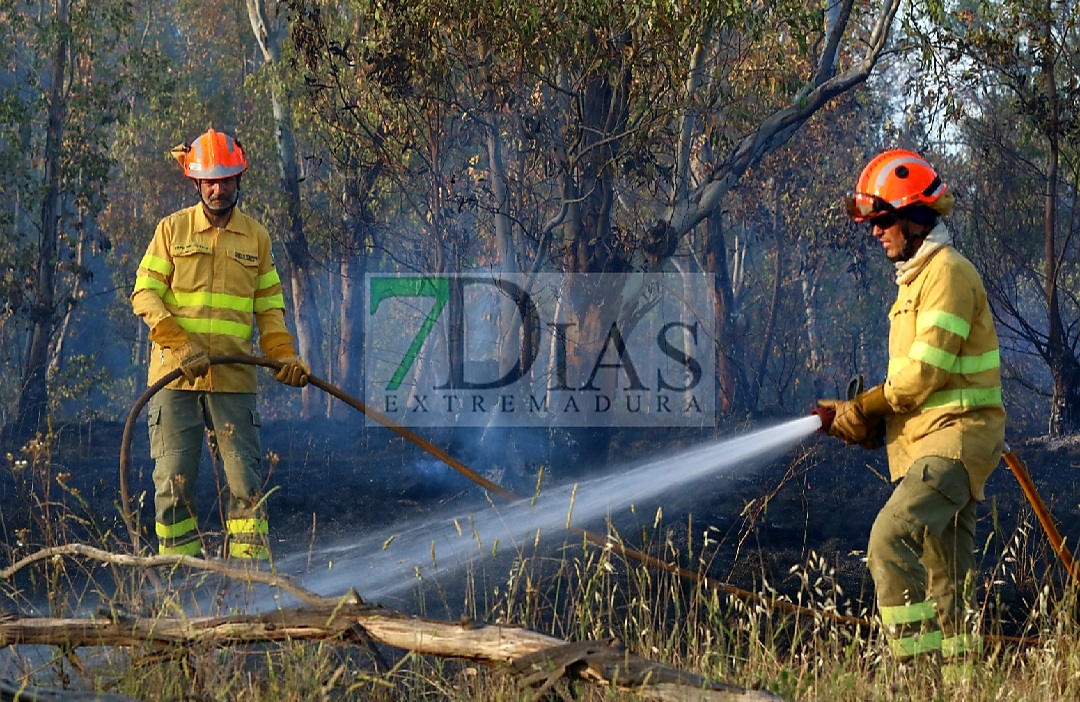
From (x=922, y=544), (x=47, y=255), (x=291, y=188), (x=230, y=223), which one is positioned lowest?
(x=922, y=544)

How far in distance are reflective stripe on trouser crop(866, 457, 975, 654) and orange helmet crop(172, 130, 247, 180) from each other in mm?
3215

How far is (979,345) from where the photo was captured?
462 cm

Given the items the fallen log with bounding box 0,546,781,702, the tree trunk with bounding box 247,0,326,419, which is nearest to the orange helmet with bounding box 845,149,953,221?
the fallen log with bounding box 0,546,781,702

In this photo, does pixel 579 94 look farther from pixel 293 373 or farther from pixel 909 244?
pixel 909 244

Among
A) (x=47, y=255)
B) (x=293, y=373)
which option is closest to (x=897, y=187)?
(x=293, y=373)

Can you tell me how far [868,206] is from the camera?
4.72 m

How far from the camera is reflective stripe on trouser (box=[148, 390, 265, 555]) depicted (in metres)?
5.98

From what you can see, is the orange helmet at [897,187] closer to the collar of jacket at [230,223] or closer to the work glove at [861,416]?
the work glove at [861,416]

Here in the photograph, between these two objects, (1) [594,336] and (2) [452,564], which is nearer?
(2) [452,564]

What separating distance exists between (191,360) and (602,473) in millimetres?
6914

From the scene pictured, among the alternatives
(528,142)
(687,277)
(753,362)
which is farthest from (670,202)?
(753,362)

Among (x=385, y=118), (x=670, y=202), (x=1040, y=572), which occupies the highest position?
(x=385, y=118)

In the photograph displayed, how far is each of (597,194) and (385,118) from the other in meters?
2.17

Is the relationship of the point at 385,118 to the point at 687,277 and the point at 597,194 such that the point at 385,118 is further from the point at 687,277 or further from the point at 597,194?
the point at 687,277
